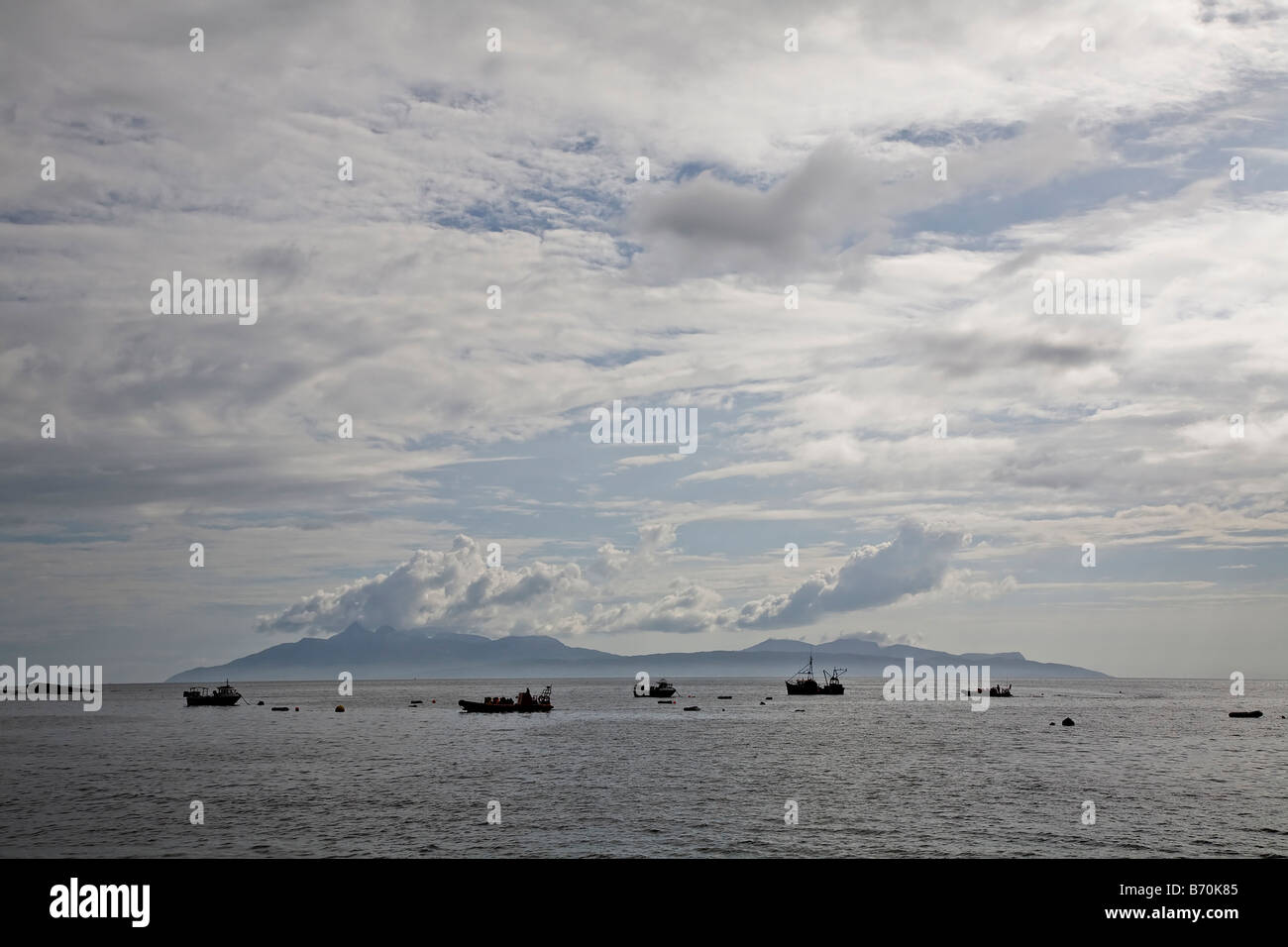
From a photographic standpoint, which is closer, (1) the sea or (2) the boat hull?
(1) the sea

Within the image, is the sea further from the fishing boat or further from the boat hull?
the fishing boat

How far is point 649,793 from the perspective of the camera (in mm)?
61875

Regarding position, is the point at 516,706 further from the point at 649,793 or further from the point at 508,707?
the point at 649,793

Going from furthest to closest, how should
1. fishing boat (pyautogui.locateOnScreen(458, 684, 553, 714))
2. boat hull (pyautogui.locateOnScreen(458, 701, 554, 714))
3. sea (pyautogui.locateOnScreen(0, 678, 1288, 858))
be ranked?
fishing boat (pyautogui.locateOnScreen(458, 684, 553, 714)) → boat hull (pyautogui.locateOnScreen(458, 701, 554, 714)) → sea (pyautogui.locateOnScreen(0, 678, 1288, 858))

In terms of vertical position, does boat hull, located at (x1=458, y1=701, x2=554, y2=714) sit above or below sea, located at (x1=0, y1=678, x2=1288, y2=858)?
below

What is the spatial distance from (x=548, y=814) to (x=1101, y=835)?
2880 cm

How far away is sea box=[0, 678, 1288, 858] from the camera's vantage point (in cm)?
4600

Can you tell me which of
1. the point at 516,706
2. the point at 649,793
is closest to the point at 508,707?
the point at 516,706

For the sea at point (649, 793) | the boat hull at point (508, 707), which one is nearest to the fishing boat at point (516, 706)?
the boat hull at point (508, 707)

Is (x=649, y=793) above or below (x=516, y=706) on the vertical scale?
above

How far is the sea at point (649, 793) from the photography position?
46.0m

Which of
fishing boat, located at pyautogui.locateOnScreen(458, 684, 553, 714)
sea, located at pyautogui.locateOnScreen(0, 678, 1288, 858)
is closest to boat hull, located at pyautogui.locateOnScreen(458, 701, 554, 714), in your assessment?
fishing boat, located at pyautogui.locateOnScreen(458, 684, 553, 714)

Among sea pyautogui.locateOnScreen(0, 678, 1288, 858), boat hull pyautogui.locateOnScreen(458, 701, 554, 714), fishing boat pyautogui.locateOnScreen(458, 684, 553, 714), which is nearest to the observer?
sea pyautogui.locateOnScreen(0, 678, 1288, 858)
